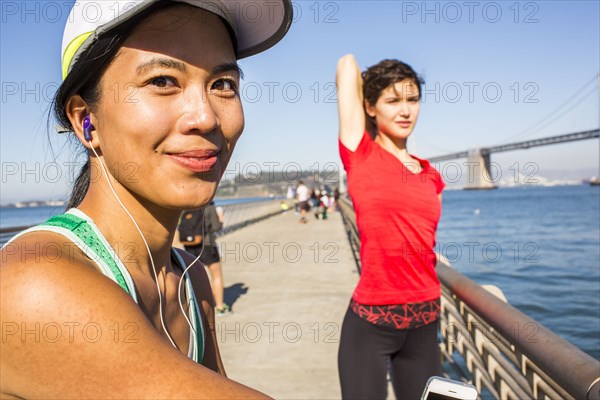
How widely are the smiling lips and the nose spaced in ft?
0.16

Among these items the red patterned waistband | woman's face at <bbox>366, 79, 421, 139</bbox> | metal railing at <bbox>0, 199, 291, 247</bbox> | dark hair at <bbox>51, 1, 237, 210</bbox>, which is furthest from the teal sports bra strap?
metal railing at <bbox>0, 199, 291, 247</bbox>

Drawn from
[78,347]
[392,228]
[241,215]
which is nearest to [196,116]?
[78,347]

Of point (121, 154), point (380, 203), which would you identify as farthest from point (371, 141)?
point (121, 154)

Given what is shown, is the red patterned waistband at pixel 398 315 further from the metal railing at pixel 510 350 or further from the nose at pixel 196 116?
the nose at pixel 196 116

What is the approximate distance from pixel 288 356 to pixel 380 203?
3.10 m

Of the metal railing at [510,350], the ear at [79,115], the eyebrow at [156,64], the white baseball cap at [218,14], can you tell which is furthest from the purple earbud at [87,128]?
the metal railing at [510,350]

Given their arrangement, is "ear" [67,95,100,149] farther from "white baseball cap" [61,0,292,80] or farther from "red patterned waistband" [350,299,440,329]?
"red patterned waistband" [350,299,440,329]

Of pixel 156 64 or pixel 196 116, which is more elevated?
pixel 156 64

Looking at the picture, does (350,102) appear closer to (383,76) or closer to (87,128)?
(383,76)

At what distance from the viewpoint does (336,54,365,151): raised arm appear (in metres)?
2.77

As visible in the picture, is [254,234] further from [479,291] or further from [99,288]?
[99,288]

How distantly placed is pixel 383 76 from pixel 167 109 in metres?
1.94

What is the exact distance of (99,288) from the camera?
0.84 metres

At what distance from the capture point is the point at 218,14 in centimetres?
119
